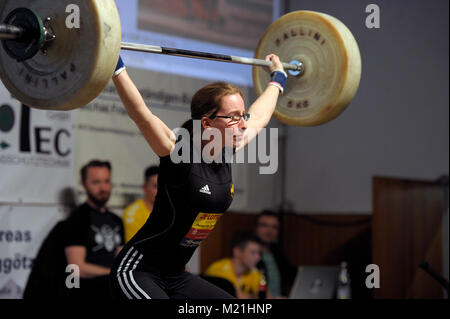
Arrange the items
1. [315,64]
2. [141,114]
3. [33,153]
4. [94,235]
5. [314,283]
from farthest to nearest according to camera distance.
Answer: [33,153] < [94,235] < [314,283] < [315,64] < [141,114]

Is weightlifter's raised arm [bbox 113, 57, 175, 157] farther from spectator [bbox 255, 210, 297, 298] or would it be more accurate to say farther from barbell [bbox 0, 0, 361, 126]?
spectator [bbox 255, 210, 297, 298]

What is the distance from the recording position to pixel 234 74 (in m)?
6.08

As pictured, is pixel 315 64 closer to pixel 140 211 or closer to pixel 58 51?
pixel 58 51

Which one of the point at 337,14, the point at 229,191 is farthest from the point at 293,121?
the point at 337,14

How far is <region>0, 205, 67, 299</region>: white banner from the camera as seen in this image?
15.2ft

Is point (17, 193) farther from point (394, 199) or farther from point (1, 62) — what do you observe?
point (394, 199)

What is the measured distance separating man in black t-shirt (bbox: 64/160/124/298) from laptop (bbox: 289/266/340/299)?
50.3 inches

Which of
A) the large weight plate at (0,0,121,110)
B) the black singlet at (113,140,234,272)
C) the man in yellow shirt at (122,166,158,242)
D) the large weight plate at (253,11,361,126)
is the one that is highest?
the large weight plate at (253,11,361,126)

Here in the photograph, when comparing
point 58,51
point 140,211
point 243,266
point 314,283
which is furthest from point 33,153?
point 58,51

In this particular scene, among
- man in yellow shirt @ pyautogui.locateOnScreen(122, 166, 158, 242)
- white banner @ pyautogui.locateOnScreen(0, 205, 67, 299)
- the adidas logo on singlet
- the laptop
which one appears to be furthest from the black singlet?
white banner @ pyautogui.locateOnScreen(0, 205, 67, 299)

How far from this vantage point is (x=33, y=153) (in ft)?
15.8

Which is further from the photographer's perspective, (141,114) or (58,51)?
(58,51)

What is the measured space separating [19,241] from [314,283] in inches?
84.5

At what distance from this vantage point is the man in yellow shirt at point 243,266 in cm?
479
